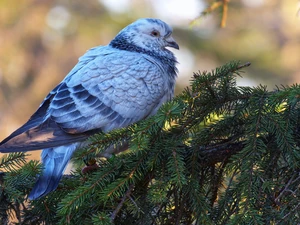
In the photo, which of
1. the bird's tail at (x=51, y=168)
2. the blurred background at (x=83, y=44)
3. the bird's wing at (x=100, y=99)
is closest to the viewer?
the bird's tail at (x=51, y=168)

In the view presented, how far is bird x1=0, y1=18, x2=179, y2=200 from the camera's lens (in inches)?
163

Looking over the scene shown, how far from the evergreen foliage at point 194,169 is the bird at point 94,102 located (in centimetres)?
64

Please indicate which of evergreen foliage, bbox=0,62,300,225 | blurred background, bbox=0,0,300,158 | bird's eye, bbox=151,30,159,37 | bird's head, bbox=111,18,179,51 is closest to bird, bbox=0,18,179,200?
bird's head, bbox=111,18,179,51

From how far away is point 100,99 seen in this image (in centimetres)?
450

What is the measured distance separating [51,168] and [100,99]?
809mm

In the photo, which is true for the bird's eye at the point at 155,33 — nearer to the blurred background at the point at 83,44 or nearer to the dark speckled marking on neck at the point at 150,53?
the dark speckled marking on neck at the point at 150,53

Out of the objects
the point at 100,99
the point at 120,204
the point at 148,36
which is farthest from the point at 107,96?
the point at 120,204

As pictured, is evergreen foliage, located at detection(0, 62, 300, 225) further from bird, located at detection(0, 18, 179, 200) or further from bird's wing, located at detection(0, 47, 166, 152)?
bird's wing, located at detection(0, 47, 166, 152)

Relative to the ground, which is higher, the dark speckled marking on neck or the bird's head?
the bird's head

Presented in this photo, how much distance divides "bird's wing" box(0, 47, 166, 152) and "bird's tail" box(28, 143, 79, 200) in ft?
0.30

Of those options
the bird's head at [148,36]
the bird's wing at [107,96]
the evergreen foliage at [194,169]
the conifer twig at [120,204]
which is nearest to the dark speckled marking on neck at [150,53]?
the bird's head at [148,36]

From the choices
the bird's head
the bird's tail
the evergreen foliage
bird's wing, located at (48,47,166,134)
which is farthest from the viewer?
the bird's head

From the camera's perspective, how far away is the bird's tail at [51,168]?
3.34 meters

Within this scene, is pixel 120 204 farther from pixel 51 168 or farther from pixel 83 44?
pixel 83 44
